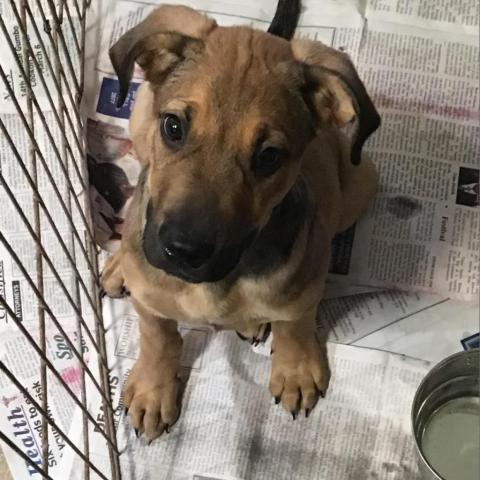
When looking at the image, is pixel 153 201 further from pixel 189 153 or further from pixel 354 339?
pixel 354 339

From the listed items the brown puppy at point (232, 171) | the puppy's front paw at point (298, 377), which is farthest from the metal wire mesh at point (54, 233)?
the puppy's front paw at point (298, 377)

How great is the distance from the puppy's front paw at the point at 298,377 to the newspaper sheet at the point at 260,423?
0.03m

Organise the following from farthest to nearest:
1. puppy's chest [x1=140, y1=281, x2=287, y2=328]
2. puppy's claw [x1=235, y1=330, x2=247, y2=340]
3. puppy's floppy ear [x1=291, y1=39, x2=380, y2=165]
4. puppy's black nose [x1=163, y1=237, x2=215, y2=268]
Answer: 1. puppy's claw [x1=235, y1=330, x2=247, y2=340]
2. puppy's chest [x1=140, y1=281, x2=287, y2=328]
3. puppy's floppy ear [x1=291, y1=39, x2=380, y2=165]
4. puppy's black nose [x1=163, y1=237, x2=215, y2=268]

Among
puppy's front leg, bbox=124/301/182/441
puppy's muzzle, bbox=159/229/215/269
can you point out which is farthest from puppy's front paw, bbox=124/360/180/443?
puppy's muzzle, bbox=159/229/215/269

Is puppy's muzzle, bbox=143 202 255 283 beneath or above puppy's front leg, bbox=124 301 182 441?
above

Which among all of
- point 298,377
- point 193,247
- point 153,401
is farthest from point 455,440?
point 193,247

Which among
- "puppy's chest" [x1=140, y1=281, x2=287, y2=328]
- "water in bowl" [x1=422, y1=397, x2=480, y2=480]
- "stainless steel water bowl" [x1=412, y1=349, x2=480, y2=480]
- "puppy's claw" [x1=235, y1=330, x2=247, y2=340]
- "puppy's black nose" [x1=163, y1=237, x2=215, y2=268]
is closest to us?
"puppy's black nose" [x1=163, y1=237, x2=215, y2=268]

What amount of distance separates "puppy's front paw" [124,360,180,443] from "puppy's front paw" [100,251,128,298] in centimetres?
19

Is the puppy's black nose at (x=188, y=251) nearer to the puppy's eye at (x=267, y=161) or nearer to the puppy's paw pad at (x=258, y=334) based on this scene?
the puppy's eye at (x=267, y=161)

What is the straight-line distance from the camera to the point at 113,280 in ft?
6.39

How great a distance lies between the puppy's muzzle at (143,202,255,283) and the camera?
4.01 feet

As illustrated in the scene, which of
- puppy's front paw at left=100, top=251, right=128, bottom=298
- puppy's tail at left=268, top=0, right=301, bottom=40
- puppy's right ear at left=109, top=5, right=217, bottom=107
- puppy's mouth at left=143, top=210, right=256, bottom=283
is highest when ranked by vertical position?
puppy's right ear at left=109, top=5, right=217, bottom=107

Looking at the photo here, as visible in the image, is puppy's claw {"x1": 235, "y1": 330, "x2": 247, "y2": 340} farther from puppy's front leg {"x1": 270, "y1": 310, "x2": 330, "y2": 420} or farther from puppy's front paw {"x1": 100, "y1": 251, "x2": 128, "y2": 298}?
puppy's front paw {"x1": 100, "y1": 251, "x2": 128, "y2": 298}

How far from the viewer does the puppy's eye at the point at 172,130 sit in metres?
1.28
